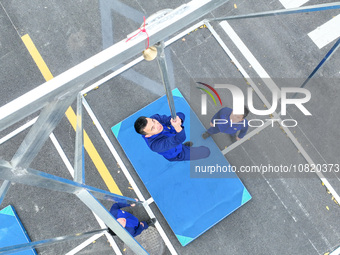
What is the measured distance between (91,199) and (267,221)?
11.3ft

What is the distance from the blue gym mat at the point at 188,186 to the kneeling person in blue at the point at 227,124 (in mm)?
374

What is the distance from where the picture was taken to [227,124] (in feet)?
15.7

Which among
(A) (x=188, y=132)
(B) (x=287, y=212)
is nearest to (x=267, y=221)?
(B) (x=287, y=212)

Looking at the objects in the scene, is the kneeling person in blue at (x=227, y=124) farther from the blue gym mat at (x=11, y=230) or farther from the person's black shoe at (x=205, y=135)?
the blue gym mat at (x=11, y=230)

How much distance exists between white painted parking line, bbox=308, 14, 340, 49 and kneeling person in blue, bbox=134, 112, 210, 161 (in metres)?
3.27

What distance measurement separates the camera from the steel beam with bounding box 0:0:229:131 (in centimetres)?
166

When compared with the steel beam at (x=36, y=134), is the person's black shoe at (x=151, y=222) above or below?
below

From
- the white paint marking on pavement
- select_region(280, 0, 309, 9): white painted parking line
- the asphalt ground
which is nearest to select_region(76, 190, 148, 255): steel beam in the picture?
the asphalt ground

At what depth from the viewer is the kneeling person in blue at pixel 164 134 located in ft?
11.7

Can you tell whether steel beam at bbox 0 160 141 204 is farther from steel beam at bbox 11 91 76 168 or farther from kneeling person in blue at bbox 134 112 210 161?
kneeling person in blue at bbox 134 112 210 161

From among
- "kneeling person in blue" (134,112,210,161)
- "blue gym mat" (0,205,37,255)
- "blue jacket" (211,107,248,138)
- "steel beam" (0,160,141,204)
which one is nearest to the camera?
"steel beam" (0,160,141,204)

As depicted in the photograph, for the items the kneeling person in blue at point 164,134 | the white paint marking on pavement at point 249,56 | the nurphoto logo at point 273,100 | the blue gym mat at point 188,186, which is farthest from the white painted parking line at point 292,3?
the kneeling person in blue at point 164,134

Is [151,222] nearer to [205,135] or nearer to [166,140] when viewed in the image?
[205,135]

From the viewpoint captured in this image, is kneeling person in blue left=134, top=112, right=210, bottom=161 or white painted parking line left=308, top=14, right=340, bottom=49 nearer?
kneeling person in blue left=134, top=112, right=210, bottom=161
